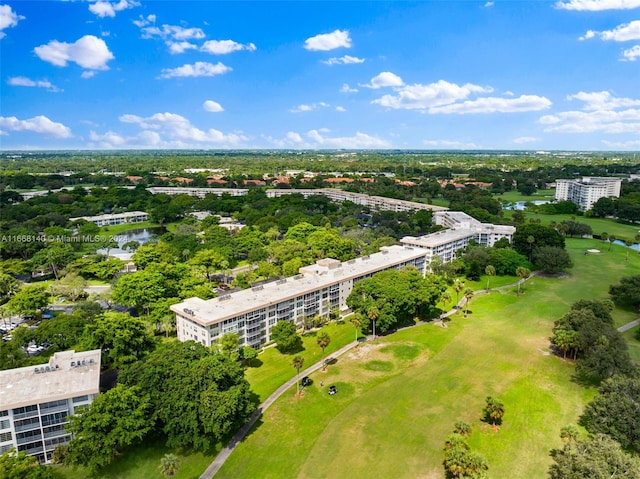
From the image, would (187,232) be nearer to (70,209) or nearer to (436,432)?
(70,209)

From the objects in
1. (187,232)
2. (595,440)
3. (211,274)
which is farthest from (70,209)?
(595,440)

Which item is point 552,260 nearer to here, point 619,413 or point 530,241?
point 530,241

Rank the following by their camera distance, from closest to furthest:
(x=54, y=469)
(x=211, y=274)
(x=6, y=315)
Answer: (x=54, y=469) < (x=6, y=315) < (x=211, y=274)

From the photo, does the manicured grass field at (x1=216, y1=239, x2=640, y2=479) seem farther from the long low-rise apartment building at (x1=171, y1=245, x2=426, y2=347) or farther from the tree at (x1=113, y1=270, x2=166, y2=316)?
the tree at (x1=113, y1=270, x2=166, y2=316)

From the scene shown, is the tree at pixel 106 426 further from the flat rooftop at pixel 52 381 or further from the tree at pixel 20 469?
the tree at pixel 20 469

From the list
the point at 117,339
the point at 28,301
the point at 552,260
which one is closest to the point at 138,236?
the point at 28,301
